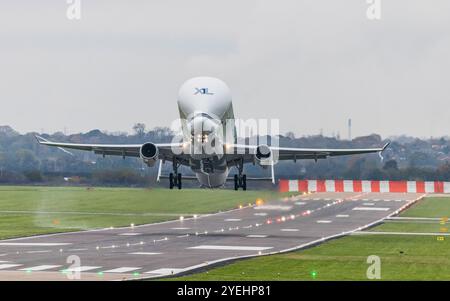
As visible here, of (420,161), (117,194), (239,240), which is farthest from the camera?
(420,161)

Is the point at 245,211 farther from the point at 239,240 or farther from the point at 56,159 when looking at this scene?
the point at 56,159

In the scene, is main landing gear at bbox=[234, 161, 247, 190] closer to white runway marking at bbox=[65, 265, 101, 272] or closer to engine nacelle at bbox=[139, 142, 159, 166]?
engine nacelle at bbox=[139, 142, 159, 166]

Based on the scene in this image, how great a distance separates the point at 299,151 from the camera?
61.5 m

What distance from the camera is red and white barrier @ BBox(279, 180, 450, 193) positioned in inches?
3568

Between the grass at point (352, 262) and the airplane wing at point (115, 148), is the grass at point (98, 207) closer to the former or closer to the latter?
the airplane wing at point (115, 148)

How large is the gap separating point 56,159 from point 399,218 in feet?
157

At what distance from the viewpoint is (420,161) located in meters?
93.8

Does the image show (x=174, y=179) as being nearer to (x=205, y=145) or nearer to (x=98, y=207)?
(x=98, y=207)

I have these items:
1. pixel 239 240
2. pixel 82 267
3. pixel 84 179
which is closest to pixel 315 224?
pixel 239 240

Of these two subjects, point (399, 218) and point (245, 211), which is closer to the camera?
point (399, 218)

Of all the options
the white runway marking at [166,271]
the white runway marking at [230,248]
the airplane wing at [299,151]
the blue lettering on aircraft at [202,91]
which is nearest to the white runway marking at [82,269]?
the white runway marking at [166,271]

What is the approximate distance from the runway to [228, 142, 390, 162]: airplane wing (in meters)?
3.60

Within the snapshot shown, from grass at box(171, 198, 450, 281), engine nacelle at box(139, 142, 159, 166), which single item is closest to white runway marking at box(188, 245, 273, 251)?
grass at box(171, 198, 450, 281)

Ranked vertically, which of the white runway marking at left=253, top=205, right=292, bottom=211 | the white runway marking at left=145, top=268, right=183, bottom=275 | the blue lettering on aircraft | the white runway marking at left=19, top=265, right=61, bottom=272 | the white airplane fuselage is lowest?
the white runway marking at left=145, top=268, right=183, bottom=275
